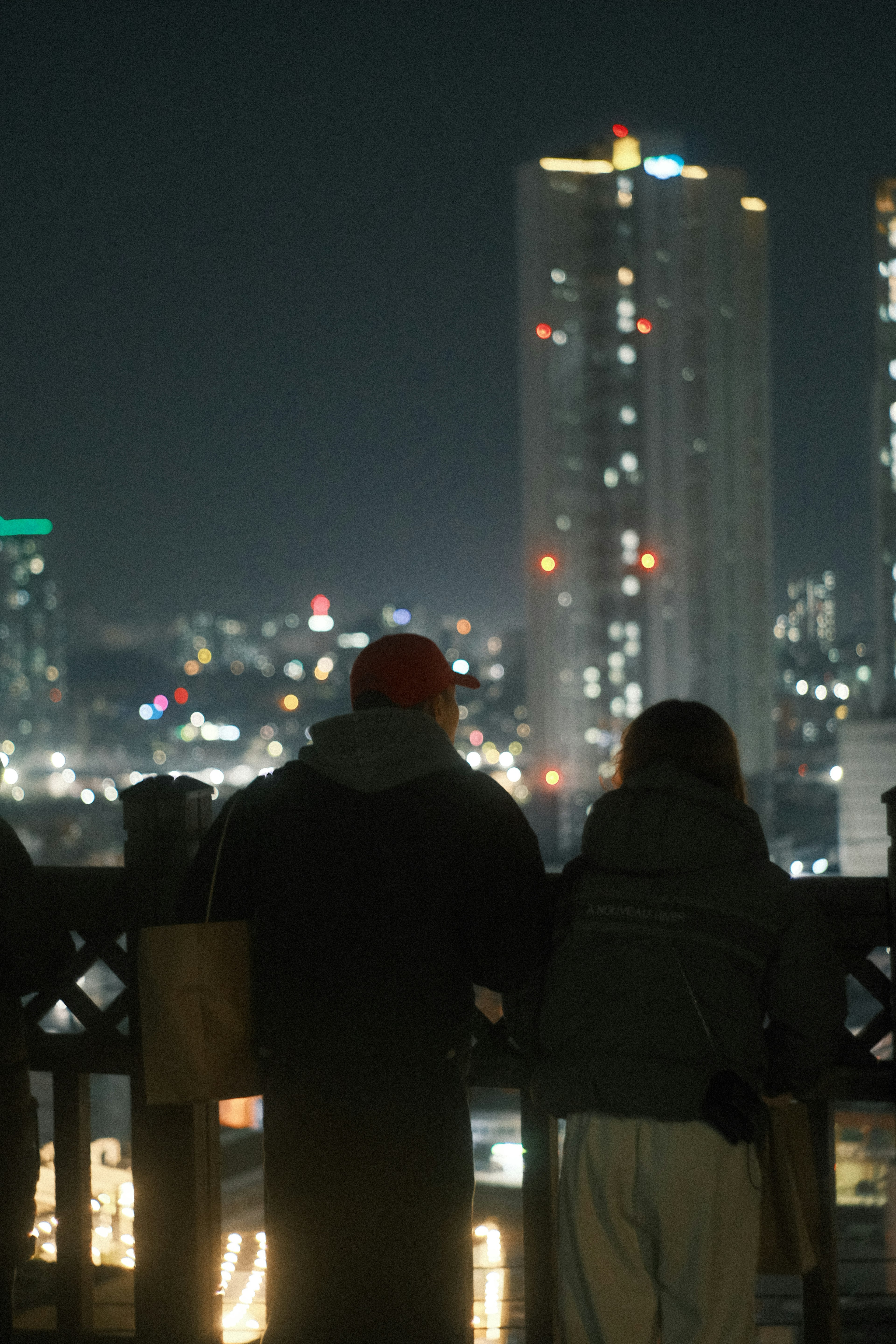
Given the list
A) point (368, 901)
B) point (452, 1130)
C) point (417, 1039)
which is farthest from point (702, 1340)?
point (368, 901)

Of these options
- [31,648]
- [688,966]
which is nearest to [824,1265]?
[688,966]

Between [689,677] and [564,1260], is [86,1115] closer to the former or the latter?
[564,1260]

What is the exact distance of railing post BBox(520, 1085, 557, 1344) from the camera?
11.2 ft

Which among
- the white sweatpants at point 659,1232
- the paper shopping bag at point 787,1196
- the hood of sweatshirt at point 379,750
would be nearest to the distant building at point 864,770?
the paper shopping bag at point 787,1196

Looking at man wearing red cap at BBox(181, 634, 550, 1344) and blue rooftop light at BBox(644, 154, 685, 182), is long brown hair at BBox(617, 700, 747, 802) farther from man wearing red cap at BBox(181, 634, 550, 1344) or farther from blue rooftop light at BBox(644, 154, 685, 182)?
blue rooftop light at BBox(644, 154, 685, 182)

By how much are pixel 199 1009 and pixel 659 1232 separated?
112 cm

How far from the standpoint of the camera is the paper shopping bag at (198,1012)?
8.99 ft

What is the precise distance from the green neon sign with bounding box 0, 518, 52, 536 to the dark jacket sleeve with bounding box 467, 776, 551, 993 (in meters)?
1.75

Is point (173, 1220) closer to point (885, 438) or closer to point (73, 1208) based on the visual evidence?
point (73, 1208)

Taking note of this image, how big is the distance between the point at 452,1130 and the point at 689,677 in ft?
223

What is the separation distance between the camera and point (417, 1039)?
8.38ft

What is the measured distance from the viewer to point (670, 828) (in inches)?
103

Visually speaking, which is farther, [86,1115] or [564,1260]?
[86,1115]

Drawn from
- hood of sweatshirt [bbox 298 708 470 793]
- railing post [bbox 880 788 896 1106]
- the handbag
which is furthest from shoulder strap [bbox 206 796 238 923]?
railing post [bbox 880 788 896 1106]
